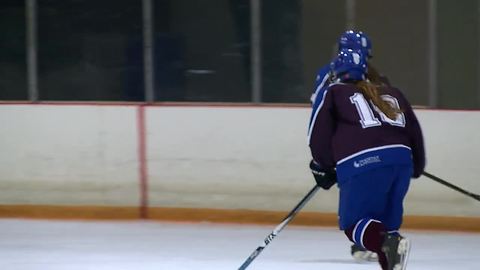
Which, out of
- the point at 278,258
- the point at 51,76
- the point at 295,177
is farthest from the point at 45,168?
the point at 278,258

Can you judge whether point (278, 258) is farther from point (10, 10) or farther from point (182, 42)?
point (10, 10)

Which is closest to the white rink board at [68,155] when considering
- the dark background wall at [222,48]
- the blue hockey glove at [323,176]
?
the dark background wall at [222,48]

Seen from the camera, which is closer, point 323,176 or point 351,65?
point 351,65

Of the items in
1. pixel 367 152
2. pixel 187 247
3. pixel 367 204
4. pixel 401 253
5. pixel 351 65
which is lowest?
pixel 187 247

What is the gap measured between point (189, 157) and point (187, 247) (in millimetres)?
1054

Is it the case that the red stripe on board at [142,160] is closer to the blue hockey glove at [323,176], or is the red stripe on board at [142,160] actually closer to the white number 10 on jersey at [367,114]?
the blue hockey glove at [323,176]

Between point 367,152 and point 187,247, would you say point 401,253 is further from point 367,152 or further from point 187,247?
point 187,247

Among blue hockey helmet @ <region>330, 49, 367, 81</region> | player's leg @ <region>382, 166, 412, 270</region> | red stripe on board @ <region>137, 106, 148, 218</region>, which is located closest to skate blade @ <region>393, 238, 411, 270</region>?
player's leg @ <region>382, 166, 412, 270</region>

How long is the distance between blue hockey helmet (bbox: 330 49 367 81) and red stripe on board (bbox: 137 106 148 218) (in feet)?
8.54

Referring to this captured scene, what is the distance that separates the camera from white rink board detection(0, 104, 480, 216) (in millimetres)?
5914

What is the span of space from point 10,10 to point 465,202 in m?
3.28

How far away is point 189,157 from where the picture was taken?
20.6 ft

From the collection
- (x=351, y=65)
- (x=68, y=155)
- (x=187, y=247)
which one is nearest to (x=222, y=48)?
(x=68, y=155)

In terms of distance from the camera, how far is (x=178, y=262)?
16.2 ft
